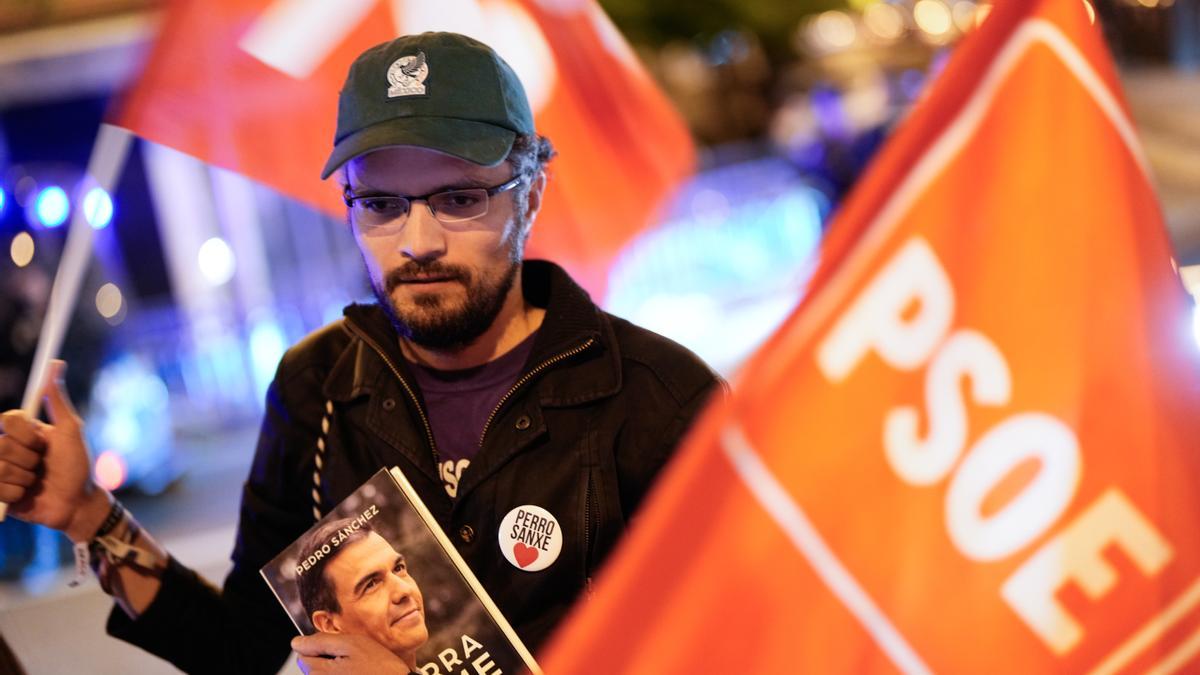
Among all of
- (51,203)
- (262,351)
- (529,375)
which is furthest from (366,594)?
(262,351)

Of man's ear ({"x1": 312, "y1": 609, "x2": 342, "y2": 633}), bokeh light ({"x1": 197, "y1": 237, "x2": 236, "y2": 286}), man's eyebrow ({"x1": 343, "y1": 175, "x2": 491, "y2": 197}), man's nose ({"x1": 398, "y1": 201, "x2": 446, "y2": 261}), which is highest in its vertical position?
bokeh light ({"x1": 197, "y1": 237, "x2": 236, "y2": 286})

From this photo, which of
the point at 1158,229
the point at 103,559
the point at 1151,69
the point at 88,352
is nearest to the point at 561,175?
the point at 103,559

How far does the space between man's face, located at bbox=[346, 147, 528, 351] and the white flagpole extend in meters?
0.76

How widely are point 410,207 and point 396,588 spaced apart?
0.68 metres

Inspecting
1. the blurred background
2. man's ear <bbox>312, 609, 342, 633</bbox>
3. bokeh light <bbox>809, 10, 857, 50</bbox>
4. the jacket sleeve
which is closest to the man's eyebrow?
the jacket sleeve

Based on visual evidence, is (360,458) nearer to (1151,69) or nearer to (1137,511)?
(1137,511)

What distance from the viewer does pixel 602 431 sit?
2291 mm

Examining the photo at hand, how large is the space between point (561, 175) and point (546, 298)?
1.39 m

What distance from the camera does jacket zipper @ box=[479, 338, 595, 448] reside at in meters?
2.30

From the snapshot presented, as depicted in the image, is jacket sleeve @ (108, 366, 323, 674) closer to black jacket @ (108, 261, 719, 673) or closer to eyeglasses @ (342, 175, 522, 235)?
black jacket @ (108, 261, 719, 673)

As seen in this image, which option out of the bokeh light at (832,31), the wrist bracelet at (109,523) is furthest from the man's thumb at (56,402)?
the bokeh light at (832,31)

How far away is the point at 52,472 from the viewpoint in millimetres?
2346

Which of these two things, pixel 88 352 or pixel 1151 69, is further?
pixel 1151 69

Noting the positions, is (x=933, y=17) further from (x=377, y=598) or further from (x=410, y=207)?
(x=377, y=598)
